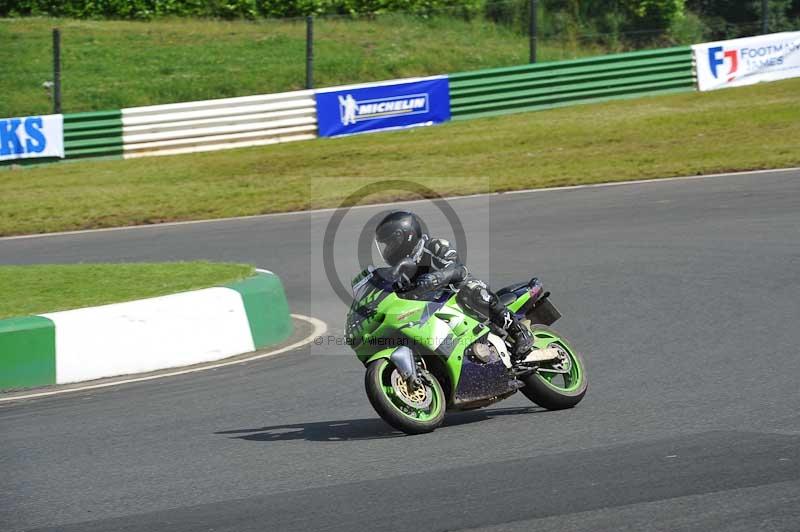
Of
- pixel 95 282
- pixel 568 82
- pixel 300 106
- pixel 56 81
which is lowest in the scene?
pixel 95 282

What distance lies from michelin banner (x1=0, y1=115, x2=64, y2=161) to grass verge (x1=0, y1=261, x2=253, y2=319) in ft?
37.8

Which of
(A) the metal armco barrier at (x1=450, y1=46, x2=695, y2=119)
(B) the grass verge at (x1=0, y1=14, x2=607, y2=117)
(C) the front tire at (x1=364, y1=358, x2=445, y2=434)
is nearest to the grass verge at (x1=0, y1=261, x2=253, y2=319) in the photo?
(C) the front tire at (x1=364, y1=358, x2=445, y2=434)

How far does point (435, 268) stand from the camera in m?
7.25

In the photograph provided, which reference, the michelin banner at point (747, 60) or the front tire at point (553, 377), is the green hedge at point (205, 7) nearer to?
the michelin banner at point (747, 60)

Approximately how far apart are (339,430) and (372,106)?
19351 millimetres

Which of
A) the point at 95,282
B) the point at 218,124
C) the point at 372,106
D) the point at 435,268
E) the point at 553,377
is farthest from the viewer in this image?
the point at 372,106

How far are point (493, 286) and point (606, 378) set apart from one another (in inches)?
151

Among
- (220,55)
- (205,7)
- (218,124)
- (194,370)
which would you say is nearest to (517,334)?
(194,370)

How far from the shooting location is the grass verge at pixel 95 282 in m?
10.5

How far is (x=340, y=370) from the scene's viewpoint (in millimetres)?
9281

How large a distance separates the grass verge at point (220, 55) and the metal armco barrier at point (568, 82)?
5.50 meters

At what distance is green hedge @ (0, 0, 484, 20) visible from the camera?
39.4m

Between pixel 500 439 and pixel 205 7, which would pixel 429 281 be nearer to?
pixel 500 439

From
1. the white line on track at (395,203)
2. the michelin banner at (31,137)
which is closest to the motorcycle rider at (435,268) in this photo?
the white line on track at (395,203)
